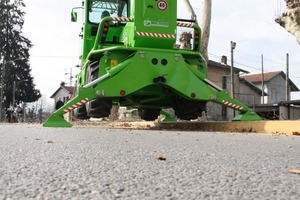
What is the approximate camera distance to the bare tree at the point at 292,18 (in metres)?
12.4

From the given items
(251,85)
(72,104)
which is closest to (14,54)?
(251,85)

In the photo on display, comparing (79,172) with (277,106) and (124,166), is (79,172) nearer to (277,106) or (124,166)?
(124,166)

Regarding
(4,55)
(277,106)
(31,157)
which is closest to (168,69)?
(31,157)

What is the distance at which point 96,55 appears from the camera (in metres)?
8.48

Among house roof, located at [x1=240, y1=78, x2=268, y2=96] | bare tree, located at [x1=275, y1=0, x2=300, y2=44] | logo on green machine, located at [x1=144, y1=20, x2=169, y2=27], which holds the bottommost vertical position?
logo on green machine, located at [x1=144, y1=20, x2=169, y2=27]

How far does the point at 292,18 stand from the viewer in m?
12.5

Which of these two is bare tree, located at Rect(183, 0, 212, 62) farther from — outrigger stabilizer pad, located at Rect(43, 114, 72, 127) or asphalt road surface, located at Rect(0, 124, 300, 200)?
asphalt road surface, located at Rect(0, 124, 300, 200)

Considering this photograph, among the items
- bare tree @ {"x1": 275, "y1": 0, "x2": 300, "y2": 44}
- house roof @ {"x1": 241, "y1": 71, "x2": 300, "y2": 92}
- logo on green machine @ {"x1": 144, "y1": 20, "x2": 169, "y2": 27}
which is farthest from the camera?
house roof @ {"x1": 241, "y1": 71, "x2": 300, "y2": 92}

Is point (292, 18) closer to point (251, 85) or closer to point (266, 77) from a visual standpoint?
point (251, 85)

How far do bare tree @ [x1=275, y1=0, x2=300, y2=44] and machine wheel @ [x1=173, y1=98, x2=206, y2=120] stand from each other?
5.03 m

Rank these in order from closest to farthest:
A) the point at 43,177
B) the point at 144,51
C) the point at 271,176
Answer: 1. the point at 43,177
2. the point at 271,176
3. the point at 144,51

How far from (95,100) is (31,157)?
5.16 m

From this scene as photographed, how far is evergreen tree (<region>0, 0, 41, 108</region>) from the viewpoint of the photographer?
47.4m

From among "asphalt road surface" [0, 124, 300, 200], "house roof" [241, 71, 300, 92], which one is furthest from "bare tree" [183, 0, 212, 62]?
"house roof" [241, 71, 300, 92]
